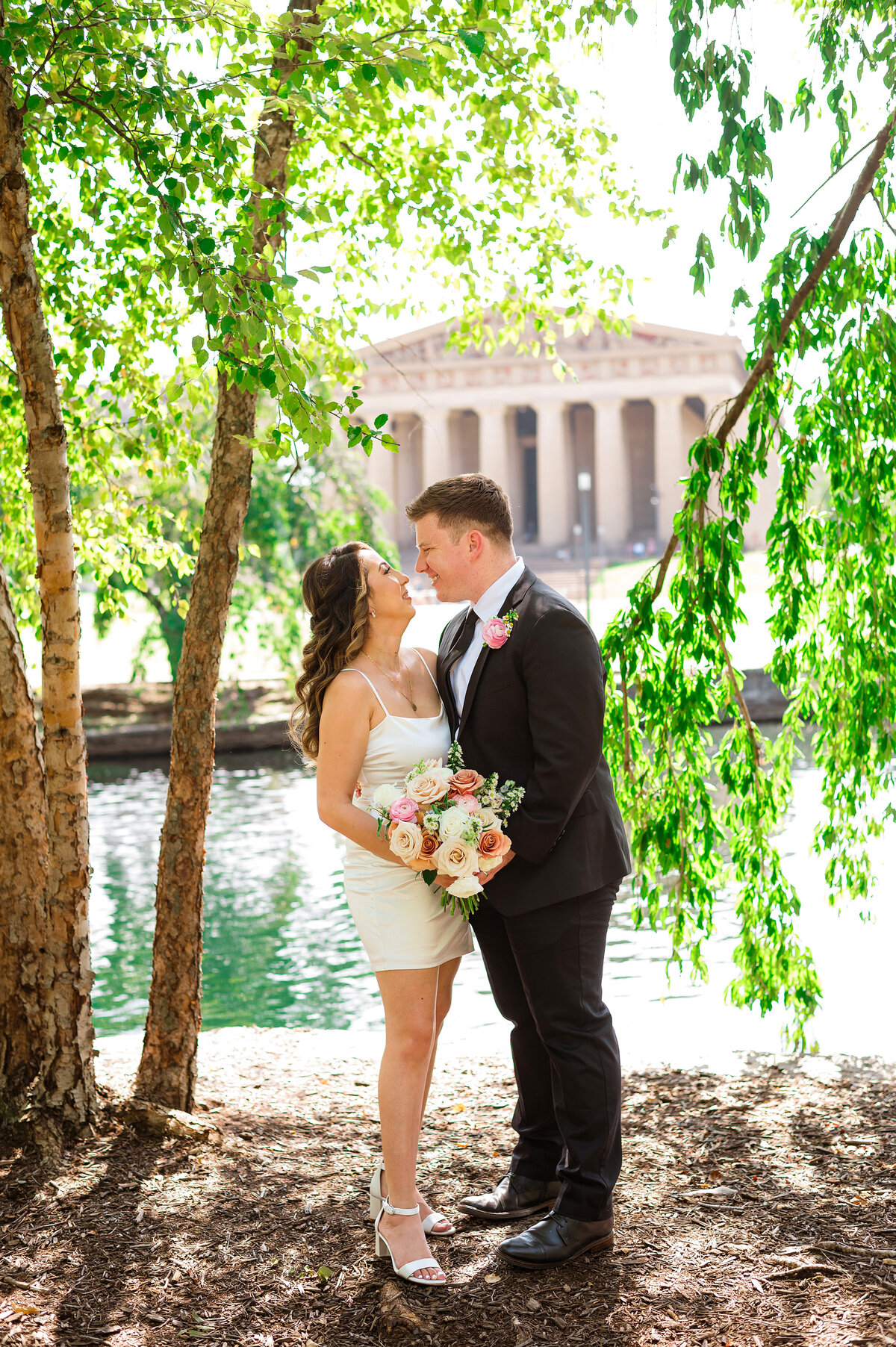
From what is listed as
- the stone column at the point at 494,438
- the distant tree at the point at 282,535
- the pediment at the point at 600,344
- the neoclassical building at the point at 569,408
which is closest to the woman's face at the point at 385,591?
the distant tree at the point at 282,535

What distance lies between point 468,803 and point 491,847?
0.12 metres

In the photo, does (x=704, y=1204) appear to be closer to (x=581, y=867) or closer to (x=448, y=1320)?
(x=448, y=1320)

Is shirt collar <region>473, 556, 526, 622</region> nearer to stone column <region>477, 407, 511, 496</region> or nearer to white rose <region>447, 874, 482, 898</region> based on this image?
white rose <region>447, 874, 482, 898</region>

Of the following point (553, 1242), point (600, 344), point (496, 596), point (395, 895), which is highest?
point (600, 344)

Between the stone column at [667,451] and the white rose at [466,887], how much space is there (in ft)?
181

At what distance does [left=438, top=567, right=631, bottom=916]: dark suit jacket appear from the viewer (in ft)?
10.1

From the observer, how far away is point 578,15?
4582 mm

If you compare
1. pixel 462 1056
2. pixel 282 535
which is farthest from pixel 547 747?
pixel 282 535

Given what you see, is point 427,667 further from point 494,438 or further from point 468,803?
point 494,438

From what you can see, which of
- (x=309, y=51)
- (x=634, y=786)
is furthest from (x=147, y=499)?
(x=634, y=786)

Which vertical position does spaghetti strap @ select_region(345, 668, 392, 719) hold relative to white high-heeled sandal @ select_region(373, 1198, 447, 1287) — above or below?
above

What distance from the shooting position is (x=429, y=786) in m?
2.98

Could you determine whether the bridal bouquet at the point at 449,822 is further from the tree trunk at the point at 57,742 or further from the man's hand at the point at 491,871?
the tree trunk at the point at 57,742

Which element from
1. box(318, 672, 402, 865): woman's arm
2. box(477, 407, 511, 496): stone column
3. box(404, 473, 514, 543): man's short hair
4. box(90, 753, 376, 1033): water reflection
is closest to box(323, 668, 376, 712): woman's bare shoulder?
box(318, 672, 402, 865): woman's arm
